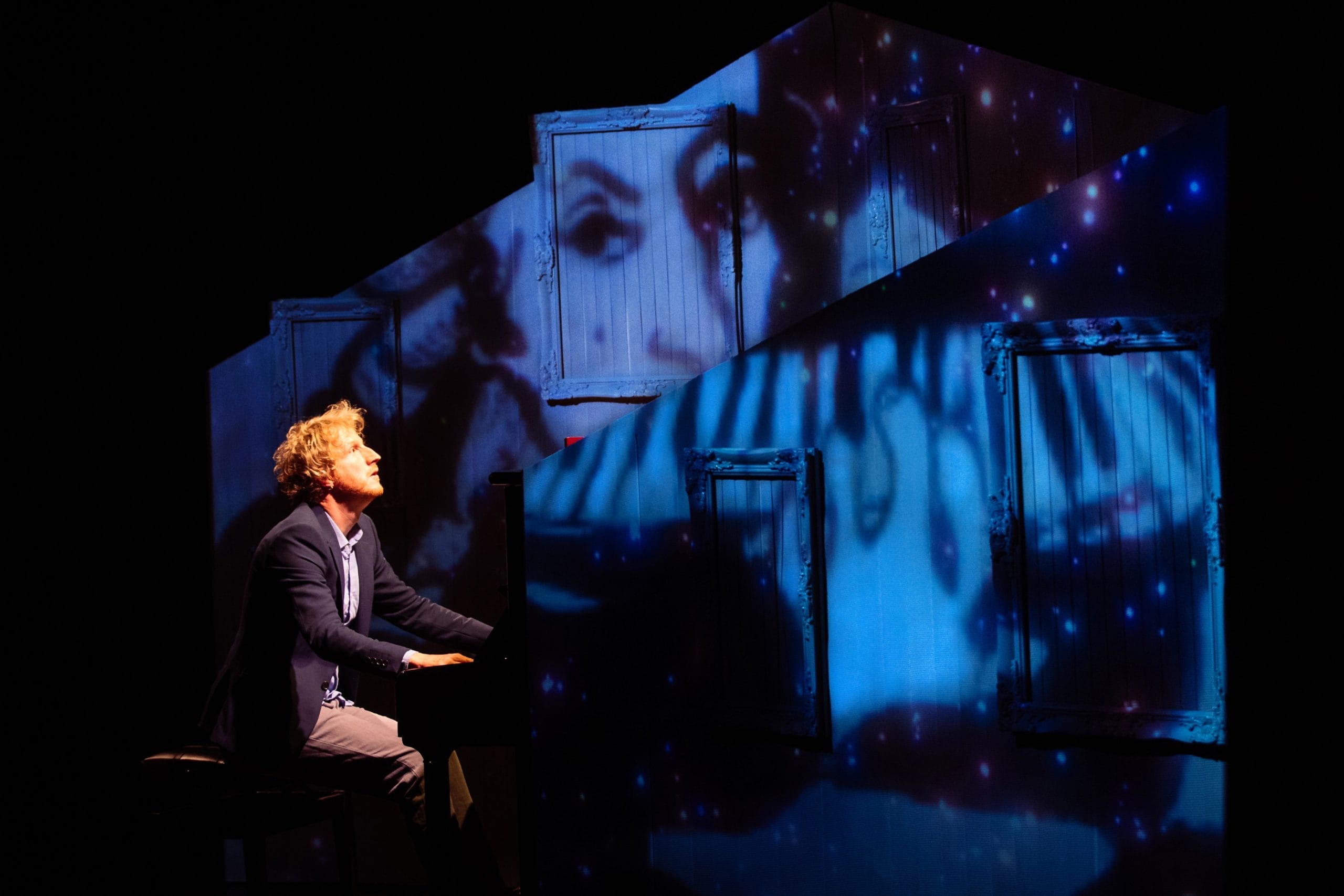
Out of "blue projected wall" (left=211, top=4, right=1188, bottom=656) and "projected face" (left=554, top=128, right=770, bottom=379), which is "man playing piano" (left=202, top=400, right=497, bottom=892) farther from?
"projected face" (left=554, top=128, right=770, bottom=379)

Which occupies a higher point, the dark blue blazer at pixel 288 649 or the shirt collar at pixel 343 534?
the shirt collar at pixel 343 534

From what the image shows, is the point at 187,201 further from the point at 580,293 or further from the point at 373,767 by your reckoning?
the point at 373,767

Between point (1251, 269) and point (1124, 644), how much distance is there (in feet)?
2.73

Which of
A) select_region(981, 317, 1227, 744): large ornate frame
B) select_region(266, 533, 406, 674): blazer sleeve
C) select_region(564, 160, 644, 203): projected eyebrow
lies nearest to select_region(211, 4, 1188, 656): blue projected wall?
select_region(564, 160, 644, 203): projected eyebrow

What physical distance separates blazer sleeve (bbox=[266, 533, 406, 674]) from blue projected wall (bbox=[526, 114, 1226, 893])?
41 cm

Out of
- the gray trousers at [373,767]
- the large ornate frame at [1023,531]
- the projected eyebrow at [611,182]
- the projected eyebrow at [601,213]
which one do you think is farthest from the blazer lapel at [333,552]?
the large ornate frame at [1023,531]

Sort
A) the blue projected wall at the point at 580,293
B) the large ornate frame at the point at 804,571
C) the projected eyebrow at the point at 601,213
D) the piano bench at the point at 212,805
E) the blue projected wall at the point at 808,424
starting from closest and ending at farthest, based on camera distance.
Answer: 1. the blue projected wall at the point at 808,424
2. the large ornate frame at the point at 804,571
3. the piano bench at the point at 212,805
4. the blue projected wall at the point at 580,293
5. the projected eyebrow at the point at 601,213

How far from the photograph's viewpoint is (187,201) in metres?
3.70

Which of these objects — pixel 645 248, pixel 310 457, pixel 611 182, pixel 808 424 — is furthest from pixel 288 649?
pixel 611 182

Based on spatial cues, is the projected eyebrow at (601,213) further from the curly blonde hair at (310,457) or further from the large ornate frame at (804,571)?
the large ornate frame at (804,571)

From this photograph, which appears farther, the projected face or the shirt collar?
the projected face

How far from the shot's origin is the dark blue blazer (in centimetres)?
284

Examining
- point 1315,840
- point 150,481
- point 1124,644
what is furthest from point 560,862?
point 150,481

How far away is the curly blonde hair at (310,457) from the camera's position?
3092 millimetres
